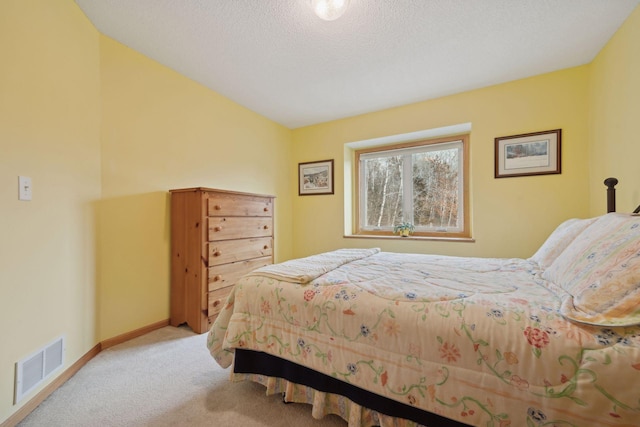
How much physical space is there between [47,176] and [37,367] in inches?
41.2

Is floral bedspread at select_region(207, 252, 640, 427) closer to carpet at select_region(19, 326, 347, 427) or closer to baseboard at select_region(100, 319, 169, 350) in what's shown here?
carpet at select_region(19, 326, 347, 427)

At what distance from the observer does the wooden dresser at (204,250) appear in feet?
7.21

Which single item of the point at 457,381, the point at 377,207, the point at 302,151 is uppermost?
the point at 302,151

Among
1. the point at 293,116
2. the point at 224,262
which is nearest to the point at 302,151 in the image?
the point at 293,116

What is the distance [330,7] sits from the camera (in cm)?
154

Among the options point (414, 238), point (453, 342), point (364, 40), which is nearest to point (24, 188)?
point (453, 342)

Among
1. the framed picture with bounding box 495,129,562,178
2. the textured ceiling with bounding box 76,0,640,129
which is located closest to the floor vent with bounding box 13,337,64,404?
the textured ceiling with bounding box 76,0,640,129

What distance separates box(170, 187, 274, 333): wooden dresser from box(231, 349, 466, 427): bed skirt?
3.22 ft

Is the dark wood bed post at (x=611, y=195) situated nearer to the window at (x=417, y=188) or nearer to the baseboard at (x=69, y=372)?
the window at (x=417, y=188)

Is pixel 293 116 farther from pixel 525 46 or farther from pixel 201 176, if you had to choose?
pixel 525 46

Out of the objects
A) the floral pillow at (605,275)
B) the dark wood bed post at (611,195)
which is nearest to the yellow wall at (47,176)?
the floral pillow at (605,275)

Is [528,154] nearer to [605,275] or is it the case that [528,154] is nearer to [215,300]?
[605,275]

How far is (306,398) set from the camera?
4.21 ft

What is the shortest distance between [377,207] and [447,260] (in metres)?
1.78
